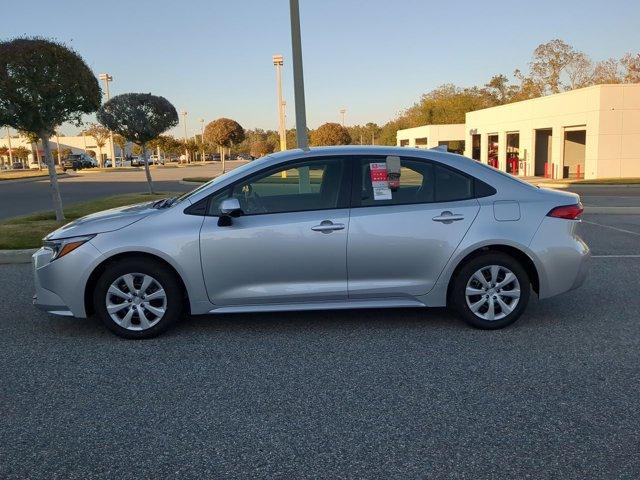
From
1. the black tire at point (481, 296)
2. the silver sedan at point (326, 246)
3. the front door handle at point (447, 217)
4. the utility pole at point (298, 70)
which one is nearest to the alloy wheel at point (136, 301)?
the silver sedan at point (326, 246)

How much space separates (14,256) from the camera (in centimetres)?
873

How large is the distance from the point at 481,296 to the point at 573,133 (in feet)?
118

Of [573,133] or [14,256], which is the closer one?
[14,256]

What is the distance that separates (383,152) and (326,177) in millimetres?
585

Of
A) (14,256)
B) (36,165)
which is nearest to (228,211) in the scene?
(14,256)

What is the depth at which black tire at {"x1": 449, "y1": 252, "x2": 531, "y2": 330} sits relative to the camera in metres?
5.06

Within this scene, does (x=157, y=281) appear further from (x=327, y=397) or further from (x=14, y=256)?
(x=14, y=256)

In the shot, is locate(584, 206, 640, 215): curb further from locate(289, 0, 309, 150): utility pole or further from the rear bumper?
the rear bumper

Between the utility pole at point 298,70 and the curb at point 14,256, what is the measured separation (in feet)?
21.6

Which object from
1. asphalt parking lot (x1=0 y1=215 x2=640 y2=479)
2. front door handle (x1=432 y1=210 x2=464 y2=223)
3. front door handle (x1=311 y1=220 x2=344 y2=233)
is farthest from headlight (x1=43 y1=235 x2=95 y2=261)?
front door handle (x1=432 y1=210 x2=464 y2=223)

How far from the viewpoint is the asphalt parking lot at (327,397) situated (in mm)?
3010

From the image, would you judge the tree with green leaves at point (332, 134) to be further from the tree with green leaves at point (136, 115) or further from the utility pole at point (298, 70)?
the utility pole at point (298, 70)

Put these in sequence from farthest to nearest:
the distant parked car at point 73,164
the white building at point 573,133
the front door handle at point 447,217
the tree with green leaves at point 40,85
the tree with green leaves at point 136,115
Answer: the distant parked car at point 73,164, the white building at point 573,133, the tree with green leaves at point 136,115, the tree with green leaves at point 40,85, the front door handle at point 447,217

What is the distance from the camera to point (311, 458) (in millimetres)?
3037
